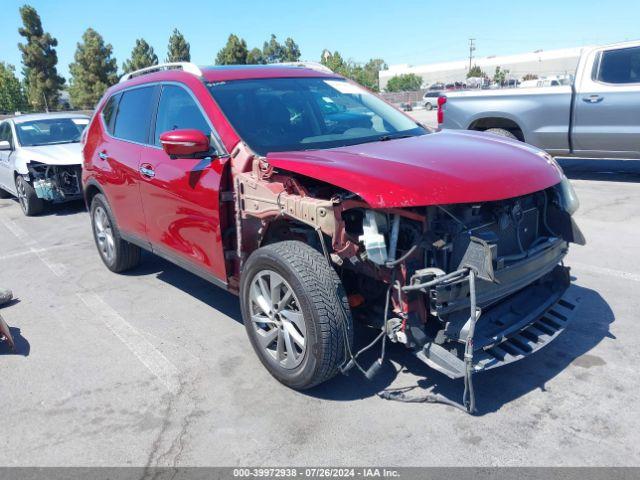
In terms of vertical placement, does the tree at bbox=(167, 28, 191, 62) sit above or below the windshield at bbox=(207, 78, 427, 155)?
above

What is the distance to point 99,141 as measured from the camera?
555cm

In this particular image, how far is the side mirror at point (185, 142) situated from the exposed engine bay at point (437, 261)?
0.34 metres

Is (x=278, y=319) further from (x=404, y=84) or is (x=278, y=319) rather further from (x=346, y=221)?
(x=404, y=84)

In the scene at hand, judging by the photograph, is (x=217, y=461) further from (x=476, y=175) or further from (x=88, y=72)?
(x=88, y=72)

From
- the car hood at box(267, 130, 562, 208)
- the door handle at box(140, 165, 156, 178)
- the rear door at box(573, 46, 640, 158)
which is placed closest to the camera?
the car hood at box(267, 130, 562, 208)

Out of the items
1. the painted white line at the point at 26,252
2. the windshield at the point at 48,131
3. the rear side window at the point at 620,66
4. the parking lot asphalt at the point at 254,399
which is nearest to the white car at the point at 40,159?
the windshield at the point at 48,131

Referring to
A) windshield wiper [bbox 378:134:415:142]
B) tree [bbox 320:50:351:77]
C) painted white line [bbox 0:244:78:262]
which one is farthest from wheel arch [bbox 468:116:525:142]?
tree [bbox 320:50:351:77]

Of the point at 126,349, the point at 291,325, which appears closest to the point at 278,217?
the point at 291,325

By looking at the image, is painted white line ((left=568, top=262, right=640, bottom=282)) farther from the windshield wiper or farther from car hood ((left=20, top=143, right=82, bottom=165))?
car hood ((left=20, top=143, right=82, bottom=165))

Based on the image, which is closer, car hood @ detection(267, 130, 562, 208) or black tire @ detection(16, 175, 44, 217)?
car hood @ detection(267, 130, 562, 208)

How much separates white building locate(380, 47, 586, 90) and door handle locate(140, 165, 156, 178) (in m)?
87.5

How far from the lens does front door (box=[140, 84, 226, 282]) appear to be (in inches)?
149

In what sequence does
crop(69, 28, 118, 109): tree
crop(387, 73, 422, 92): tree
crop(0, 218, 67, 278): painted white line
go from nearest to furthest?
crop(0, 218, 67, 278): painted white line, crop(69, 28, 118, 109): tree, crop(387, 73, 422, 92): tree

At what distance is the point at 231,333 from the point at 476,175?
2.24m
